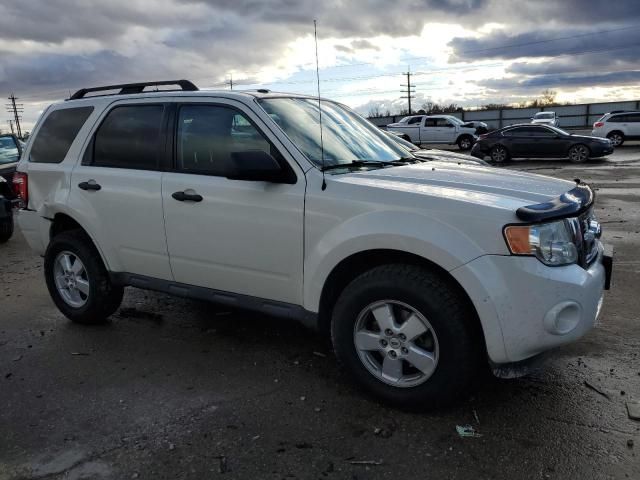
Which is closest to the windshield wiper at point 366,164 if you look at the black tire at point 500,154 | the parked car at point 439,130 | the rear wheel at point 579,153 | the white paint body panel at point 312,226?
the white paint body panel at point 312,226

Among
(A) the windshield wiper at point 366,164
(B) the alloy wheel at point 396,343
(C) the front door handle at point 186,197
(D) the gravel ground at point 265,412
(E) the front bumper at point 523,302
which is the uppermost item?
(A) the windshield wiper at point 366,164

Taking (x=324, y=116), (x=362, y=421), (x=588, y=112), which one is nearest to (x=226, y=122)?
(x=324, y=116)

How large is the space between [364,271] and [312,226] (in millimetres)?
415

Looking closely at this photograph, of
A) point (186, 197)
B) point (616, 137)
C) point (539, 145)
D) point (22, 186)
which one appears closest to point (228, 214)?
point (186, 197)

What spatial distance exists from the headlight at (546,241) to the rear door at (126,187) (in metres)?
2.44

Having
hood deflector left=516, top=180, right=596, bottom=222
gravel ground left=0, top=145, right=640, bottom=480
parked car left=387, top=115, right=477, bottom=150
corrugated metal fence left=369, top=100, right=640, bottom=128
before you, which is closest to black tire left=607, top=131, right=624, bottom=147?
parked car left=387, top=115, right=477, bottom=150

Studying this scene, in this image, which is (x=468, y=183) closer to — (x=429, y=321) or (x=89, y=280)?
(x=429, y=321)

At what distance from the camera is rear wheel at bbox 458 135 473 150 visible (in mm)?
28594

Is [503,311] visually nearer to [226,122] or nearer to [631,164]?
[226,122]

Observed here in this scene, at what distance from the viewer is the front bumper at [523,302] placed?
2.79 metres

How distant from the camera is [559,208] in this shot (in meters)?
2.95

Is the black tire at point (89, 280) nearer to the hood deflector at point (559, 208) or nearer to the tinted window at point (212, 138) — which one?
the tinted window at point (212, 138)

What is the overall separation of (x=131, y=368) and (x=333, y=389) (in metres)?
1.48

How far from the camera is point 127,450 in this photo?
2.94 meters
